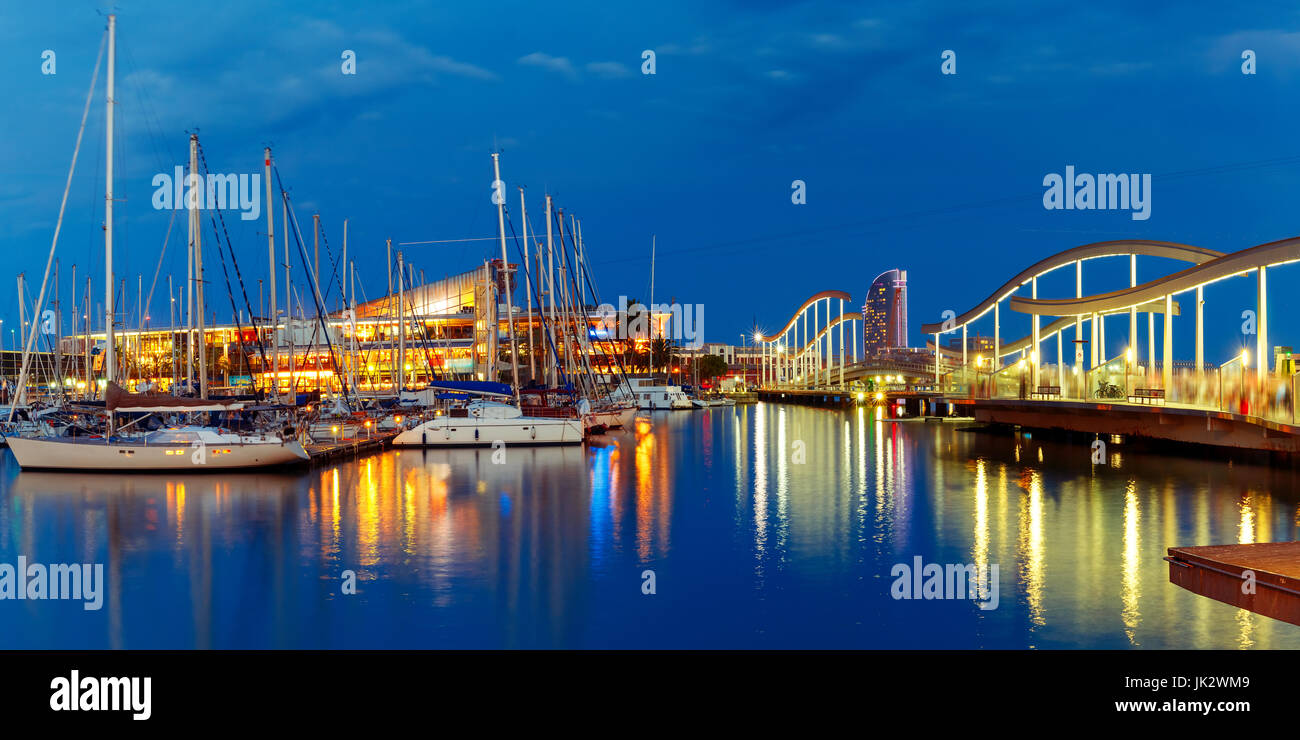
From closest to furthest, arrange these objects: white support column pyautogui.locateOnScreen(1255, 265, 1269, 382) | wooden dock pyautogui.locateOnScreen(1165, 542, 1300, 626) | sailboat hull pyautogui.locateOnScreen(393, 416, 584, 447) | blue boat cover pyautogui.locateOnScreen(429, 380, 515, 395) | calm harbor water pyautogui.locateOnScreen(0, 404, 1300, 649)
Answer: wooden dock pyautogui.locateOnScreen(1165, 542, 1300, 626) < calm harbor water pyautogui.locateOnScreen(0, 404, 1300, 649) < white support column pyautogui.locateOnScreen(1255, 265, 1269, 382) < sailboat hull pyautogui.locateOnScreen(393, 416, 584, 447) < blue boat cover pyautogui.locateOnScreen(429, 380, 515, 395)

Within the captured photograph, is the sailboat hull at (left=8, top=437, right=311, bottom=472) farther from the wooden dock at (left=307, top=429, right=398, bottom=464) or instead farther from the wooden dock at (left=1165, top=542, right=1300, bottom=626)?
the wooden dock at (left=1165, top=542, right=1300, bottom=626)

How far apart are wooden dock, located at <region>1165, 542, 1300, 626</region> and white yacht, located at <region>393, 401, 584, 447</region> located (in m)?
36.1

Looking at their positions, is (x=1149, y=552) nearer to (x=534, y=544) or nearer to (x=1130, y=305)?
(x=534, y=544)

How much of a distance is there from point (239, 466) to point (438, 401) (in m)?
29.4

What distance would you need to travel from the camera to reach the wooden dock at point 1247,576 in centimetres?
677

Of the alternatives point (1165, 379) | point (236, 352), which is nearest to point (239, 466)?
point (1165, 379)

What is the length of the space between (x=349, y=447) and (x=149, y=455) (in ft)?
27.7

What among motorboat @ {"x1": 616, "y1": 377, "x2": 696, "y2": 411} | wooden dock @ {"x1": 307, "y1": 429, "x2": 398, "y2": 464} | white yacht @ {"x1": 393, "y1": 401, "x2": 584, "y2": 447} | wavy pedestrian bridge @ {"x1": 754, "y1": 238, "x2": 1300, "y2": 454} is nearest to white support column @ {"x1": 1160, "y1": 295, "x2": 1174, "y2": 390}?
wavy pedestrian bridge @ {"x1": 754, "y1": 238, "x2": 1300, "y2": 454}

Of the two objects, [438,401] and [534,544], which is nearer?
[534,544]

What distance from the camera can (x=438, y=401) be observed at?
202 feet

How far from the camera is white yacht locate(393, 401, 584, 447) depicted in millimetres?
42406
